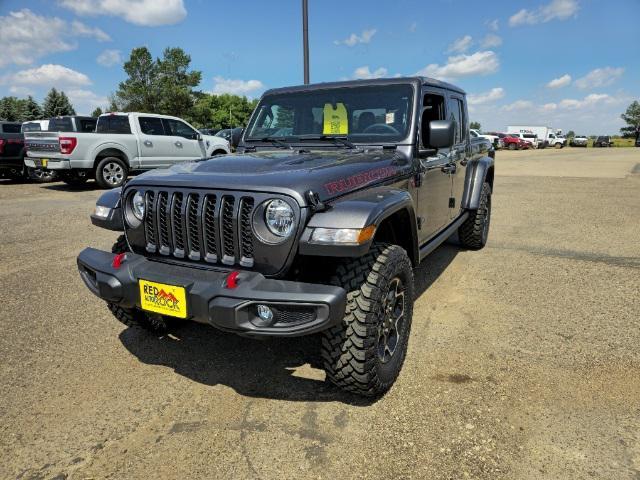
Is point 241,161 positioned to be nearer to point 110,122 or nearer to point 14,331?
point 14,331

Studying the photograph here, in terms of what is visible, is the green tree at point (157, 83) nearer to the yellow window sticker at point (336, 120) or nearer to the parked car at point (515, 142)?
the parked car at point (515, 142)

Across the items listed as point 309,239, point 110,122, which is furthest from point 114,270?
point 110,122

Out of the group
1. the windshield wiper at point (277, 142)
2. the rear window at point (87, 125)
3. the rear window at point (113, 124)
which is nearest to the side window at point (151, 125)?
the rear window at point (113, 124)

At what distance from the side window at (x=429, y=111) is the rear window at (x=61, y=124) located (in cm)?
1069

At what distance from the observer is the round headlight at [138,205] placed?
275cm

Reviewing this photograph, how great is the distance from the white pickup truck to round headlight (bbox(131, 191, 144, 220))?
29.4 feet

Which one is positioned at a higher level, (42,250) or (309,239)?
(309,239)

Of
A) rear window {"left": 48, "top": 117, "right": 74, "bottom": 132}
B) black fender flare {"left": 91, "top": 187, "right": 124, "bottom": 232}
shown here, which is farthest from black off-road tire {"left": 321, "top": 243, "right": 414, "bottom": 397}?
rear window {"left": 48, "top": 117, "right": 74, "bottom": 132}

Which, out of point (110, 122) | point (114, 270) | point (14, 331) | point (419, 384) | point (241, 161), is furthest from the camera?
point (110, 122)

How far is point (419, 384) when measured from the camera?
278 centimetres

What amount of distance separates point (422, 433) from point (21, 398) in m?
2.26

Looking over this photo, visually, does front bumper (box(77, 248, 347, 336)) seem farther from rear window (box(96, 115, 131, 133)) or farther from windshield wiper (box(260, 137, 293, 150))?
rear window (box(96, 115, 131, 133))

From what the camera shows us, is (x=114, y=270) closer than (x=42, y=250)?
Yes

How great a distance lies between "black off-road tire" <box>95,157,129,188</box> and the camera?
10984 mm
